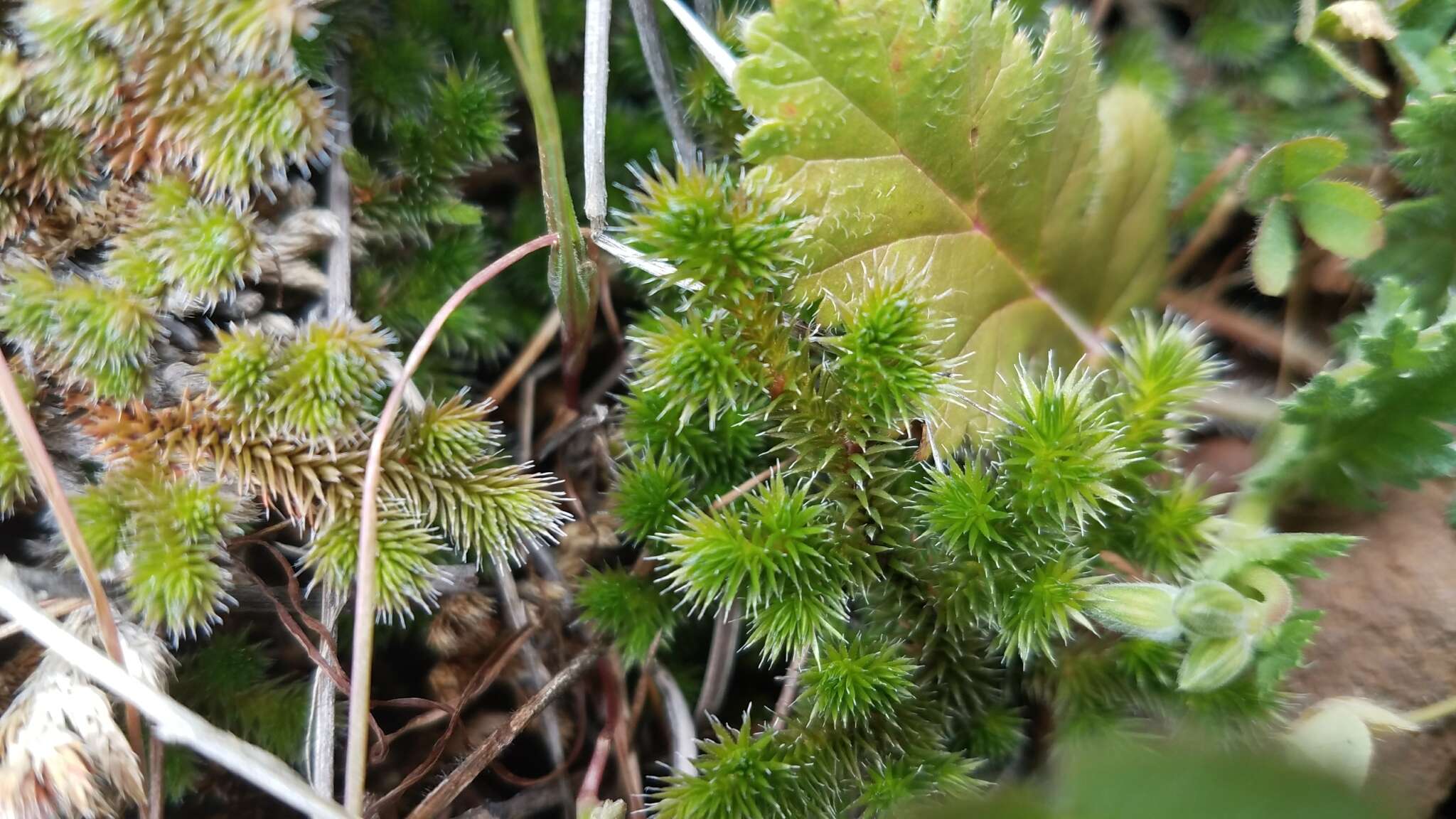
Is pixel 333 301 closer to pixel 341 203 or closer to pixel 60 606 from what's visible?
Answer: pixel 341 203

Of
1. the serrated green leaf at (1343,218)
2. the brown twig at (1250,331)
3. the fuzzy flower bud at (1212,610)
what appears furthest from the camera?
the brown twig at (1250,331)

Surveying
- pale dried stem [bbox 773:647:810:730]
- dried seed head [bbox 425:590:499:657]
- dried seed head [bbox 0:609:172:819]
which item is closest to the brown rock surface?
pale dried stem [bbox 773:647:810:730]

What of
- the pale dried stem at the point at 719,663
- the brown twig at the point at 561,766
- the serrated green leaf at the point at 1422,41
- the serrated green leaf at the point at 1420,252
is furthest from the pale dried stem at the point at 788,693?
the serrated green leaf at the point at 1422,41

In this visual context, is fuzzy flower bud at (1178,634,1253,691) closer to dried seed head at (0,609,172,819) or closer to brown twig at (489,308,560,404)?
brown twig at (489,308,560,404)

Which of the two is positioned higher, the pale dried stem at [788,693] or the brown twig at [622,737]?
the pale dried stem at [788,693]

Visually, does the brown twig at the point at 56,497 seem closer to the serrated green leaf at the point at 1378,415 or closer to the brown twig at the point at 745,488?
the brown twig at the point at 745,488

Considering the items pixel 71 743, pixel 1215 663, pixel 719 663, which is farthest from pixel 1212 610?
pixel 71 743
